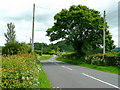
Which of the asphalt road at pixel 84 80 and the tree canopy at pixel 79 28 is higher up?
the tree canopy at pixel 79 28

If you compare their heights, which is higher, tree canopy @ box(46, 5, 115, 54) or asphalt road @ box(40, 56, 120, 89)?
tree canopy @ box(46, 5, 115, 54)

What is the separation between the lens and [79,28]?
32312 millimetres

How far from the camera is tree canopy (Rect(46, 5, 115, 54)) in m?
31.6

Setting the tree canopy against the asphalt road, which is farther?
the tree canopy

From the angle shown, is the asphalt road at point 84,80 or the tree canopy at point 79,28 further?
the tree canopy at point 79,28

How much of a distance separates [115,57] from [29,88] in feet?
60.1

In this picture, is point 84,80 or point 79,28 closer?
point 84,80

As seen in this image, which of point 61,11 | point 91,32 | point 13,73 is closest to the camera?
point 13,73

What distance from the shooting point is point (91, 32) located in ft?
109

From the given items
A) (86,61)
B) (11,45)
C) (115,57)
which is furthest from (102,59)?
(11,45)

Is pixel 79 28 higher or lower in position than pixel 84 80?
higher

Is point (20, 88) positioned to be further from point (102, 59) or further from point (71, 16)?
point (71, 16)

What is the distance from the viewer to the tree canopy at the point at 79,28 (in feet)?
104

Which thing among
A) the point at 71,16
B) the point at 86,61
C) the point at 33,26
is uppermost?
the point at 71,16
